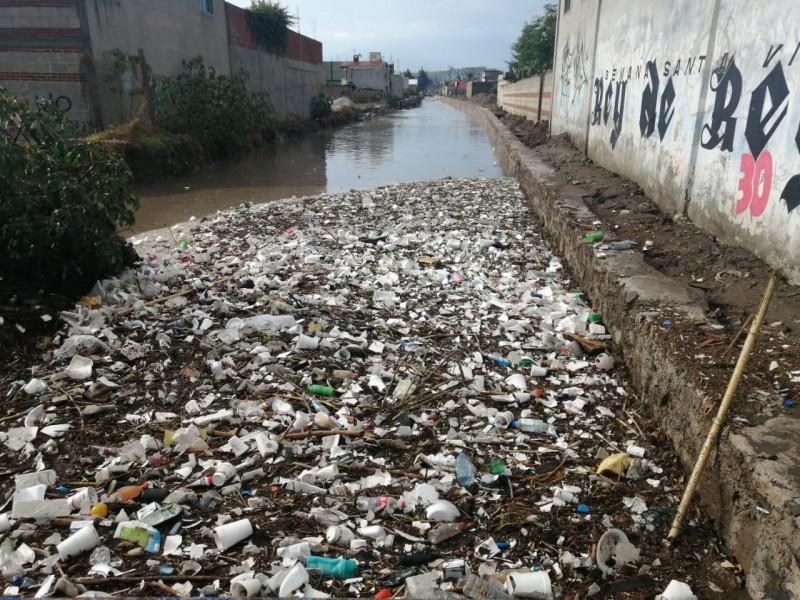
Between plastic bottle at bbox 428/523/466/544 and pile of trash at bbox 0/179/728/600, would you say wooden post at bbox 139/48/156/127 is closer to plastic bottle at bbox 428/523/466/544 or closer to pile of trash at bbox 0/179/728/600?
pile of trash at bbox 0/179/728/600

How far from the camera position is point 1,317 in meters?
3.24

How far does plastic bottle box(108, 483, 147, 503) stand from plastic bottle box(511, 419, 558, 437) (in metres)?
1.65

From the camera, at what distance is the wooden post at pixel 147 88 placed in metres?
11.7

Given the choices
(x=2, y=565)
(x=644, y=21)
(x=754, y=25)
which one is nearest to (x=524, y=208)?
(x=644, y=21)

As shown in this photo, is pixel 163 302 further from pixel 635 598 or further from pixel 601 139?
pixel 601 139

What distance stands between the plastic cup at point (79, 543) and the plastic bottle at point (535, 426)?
1795mm

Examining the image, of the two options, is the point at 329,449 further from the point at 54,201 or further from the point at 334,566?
the point at 54,201

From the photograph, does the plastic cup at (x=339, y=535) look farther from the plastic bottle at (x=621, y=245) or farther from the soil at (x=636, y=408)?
the plastic bottle at (x=621, y=245)

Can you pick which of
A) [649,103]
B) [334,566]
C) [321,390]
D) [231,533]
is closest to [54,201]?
[321,390]

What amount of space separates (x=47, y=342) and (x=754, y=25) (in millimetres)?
4649

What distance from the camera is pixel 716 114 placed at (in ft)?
12.8

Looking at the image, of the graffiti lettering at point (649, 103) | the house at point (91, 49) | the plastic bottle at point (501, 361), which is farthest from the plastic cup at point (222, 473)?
the house at point (91, 49)

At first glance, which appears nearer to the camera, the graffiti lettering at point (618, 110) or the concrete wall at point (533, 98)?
the graffiti lettering at point (618, 110)

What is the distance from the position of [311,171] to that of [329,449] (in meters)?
11.0
